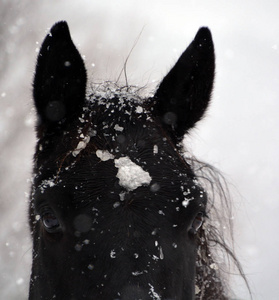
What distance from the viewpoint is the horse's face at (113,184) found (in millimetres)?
1885

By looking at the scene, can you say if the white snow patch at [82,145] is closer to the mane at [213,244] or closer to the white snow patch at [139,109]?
the white snow patch at [139,109]

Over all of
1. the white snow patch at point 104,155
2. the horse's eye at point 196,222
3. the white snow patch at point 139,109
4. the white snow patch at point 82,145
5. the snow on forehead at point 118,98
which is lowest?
the horse's eye at point 196,222

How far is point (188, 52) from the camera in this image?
8.78 feet

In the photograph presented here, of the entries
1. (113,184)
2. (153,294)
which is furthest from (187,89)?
(153,294)

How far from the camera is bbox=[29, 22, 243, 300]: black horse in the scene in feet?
6.19

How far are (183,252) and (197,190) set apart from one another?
0.40 metres

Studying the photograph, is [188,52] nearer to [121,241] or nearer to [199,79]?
[199,79]

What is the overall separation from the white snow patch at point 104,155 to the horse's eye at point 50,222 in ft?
1.41

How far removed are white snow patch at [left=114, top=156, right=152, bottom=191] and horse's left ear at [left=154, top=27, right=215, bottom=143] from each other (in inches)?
27.4

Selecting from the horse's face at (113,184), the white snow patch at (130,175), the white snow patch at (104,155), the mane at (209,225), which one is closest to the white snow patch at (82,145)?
the horse's face at (113,184)

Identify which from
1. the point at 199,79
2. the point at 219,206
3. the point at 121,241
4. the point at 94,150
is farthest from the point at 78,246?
the point at 219,206

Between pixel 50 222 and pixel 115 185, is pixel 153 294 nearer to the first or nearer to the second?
pixel 115 185

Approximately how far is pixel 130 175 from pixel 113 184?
0.11 metres

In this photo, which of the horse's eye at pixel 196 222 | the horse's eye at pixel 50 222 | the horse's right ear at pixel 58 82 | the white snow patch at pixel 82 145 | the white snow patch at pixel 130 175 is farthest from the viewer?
the horse's right ear at pixel 58 82
